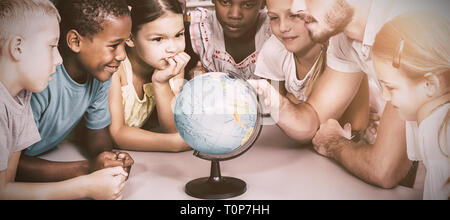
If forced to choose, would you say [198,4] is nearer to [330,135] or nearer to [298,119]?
[298,119]

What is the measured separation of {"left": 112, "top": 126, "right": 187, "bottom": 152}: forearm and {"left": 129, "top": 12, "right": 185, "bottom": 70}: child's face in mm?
519

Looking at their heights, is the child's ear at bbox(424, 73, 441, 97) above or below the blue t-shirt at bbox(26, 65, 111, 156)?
above

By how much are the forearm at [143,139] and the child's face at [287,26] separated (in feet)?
3.58

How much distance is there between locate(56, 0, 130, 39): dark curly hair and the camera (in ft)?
10.3

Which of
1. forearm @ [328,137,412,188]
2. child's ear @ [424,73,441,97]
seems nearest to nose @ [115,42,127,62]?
forearm @ [328,137,412,188]

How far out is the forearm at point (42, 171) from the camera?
3.21 metres

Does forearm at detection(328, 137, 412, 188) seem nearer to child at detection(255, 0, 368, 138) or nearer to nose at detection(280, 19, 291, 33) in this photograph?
child at detection(255, 0, 368, 138)

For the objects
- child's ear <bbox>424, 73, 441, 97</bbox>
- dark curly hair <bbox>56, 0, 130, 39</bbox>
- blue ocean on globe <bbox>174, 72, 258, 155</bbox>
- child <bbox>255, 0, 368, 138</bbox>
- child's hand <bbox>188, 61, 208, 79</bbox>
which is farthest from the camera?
child's hand <bbox>188, 61, 208, 79</bbox>

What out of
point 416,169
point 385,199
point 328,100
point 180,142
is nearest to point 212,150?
point 180,142

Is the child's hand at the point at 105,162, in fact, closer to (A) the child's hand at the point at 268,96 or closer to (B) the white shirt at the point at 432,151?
(A) the child's hand at the point at 268,96
